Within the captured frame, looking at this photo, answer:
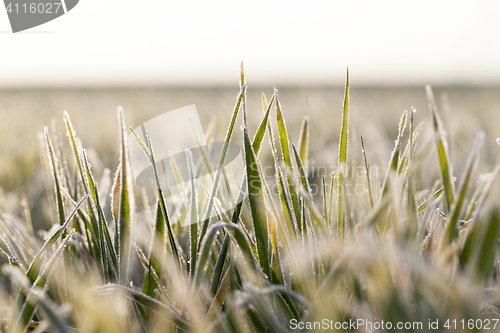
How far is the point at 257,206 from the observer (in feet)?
1.67

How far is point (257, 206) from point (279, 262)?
0.27ft

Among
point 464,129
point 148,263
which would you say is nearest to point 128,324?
point 148,263

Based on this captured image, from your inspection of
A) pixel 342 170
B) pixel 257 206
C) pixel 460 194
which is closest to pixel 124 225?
pixel 257 206

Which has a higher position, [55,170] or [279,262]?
[55,170]

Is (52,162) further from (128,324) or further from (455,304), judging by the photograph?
(455,304)

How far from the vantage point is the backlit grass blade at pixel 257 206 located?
492 mm

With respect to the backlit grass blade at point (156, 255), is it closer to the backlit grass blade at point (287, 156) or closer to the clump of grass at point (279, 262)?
the clump of grass at point (279, 262)

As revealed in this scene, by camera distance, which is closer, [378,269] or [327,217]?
[378,269]

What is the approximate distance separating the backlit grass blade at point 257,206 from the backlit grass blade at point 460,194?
0.22 metres

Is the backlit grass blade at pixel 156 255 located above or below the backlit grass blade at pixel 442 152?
below

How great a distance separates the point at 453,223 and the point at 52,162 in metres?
0.56

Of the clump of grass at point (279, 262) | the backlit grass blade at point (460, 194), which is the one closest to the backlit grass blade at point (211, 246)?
the clump of grass at point (279, 262)

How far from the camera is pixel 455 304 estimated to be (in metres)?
0.35

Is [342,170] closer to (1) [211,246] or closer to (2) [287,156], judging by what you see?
(2) [287,156]
